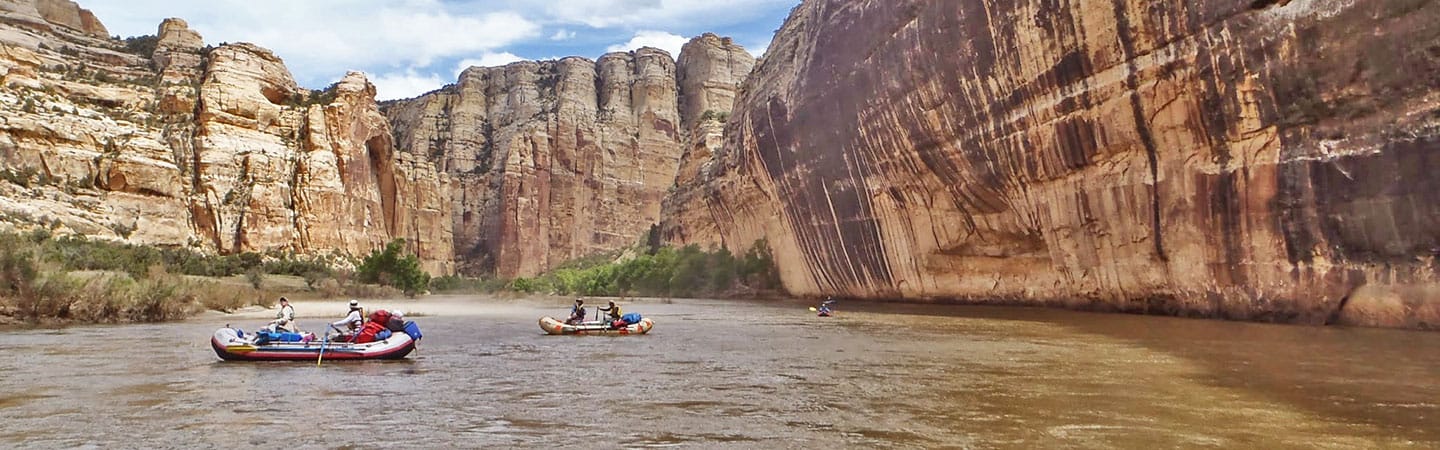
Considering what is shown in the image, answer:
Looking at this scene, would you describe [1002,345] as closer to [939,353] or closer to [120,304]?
[939,353]

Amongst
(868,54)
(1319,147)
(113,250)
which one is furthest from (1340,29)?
(113,250)

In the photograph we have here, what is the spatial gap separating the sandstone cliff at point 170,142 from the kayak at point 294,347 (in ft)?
102

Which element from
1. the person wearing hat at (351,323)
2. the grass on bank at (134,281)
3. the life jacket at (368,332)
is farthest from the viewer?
the grass on bank at (134,281)

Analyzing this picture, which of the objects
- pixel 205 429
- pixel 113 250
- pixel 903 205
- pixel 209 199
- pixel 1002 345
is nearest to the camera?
pixel 205 429

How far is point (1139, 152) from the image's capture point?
25.5m

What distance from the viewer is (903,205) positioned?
3938 centimetres

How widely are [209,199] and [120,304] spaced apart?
1183 inches

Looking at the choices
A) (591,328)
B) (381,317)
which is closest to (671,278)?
(591,328)

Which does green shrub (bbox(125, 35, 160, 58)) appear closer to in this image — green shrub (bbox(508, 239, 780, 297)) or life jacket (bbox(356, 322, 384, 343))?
green shrub (bbox(508, 239, 780, 297))

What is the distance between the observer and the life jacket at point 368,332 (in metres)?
15.7

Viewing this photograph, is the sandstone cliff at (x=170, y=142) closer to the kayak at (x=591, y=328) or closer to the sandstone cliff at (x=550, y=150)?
the kayak at (x=591, y=328)

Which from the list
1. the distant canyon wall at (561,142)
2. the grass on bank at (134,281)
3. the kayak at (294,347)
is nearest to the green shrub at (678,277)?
the grass on bank at (134,281)

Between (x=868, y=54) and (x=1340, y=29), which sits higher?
(x=868, y=54)

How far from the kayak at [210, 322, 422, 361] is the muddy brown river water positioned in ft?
0.88
